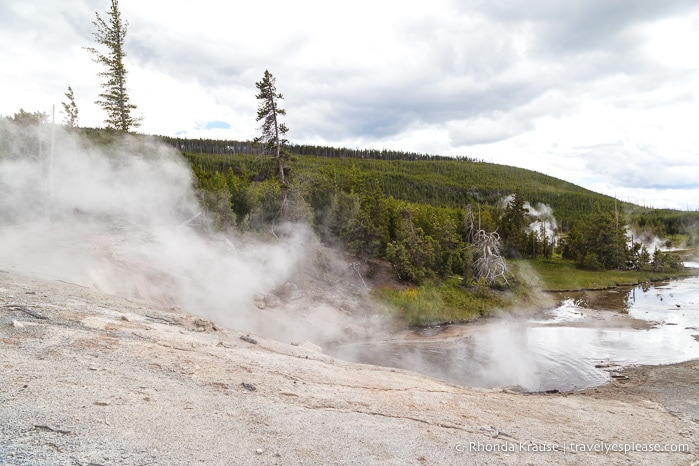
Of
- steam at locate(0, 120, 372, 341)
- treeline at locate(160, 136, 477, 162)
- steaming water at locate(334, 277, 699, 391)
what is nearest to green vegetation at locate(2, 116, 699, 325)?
steam at locate(0, 120, 372, 341)

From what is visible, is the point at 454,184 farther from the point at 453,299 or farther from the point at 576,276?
the point at 453,299

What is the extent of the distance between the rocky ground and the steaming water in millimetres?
4075

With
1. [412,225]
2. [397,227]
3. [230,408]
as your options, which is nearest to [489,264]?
[412,225]

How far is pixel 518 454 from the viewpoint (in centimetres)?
748

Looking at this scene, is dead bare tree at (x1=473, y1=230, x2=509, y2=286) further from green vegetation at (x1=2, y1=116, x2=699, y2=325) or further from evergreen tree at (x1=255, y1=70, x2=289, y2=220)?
evergreen tree at (x1=255, y1=70, x2=289, y2=220)

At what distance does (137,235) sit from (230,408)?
1466 centimetres

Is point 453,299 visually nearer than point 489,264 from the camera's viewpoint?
Yes

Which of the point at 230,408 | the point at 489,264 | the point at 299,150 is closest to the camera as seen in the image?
the point at 230,408

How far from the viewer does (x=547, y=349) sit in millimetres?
19953

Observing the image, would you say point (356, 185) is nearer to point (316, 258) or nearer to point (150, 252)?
point (316, 258)

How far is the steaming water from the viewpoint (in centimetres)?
1631

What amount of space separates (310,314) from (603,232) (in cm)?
4238

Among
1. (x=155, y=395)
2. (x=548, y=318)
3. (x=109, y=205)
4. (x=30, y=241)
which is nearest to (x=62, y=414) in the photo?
(x=155, y=395)

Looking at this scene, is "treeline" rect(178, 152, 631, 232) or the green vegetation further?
"treeline" rect(178, 152, 631, 232)
